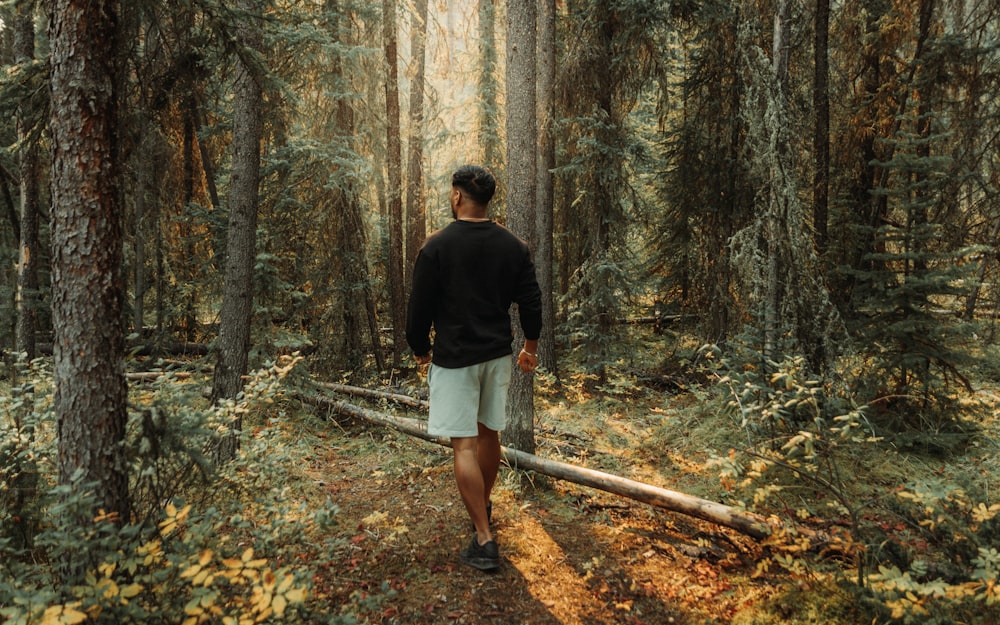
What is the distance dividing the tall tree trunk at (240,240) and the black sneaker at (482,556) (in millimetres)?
3104

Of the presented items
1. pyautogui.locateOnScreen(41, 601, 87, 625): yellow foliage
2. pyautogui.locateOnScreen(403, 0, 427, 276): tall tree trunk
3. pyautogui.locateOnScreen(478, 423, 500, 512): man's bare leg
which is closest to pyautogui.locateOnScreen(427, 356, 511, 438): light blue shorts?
pyautogui.locateOnScreen(478, 423, 500, 512): man's bare leg

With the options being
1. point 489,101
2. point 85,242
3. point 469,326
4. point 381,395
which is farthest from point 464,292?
point 489,101

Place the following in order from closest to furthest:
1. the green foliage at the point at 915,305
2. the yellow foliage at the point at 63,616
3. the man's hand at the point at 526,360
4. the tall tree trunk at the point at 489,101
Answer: the yellow foliage at the point at 63,616 < the man's hand at the point at 526,360 < the green foliage at the point at 915,305 < the tall tree trunk at the point at 489,101

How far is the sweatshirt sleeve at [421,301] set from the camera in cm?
369

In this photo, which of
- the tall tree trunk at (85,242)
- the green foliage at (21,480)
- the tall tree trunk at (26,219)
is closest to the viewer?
the tall tree trunk at (85,242)

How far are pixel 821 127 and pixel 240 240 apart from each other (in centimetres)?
785

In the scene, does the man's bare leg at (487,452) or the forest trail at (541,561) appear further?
the man's bare leg at (487,452)

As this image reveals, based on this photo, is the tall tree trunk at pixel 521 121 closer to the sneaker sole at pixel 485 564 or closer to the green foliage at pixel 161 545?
the sneaker sole at pixel 485 564

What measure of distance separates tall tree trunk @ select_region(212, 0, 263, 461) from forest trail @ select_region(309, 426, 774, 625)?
1.73 meters

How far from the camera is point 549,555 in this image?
12.8 feet

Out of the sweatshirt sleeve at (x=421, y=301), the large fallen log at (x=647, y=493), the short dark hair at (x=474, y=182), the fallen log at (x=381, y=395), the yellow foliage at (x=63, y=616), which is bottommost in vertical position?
the fallen log at (x=381, y=395)

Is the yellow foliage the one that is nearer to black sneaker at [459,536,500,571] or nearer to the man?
the man

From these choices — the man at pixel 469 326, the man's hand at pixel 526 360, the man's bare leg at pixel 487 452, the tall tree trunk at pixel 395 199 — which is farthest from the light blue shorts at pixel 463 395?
the tall tree trunk at pixel 395 199

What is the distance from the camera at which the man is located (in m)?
3.71
